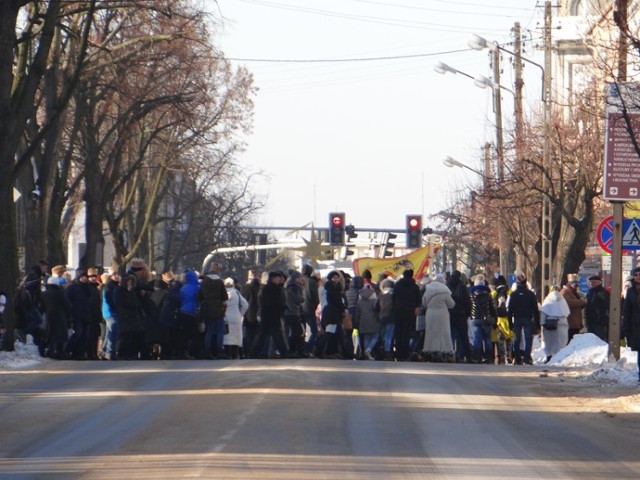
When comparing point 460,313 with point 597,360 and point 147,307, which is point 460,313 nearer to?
point 597,360

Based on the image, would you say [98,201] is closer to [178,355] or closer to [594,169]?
[594,169]

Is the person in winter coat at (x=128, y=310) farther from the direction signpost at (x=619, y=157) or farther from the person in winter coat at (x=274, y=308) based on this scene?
the direction signpost at (x=619, y=157)

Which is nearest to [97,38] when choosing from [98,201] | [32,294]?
[98,201]

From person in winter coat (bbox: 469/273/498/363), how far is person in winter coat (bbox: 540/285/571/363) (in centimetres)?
97

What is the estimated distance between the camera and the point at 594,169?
136 feet

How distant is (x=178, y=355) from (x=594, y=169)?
18471 millimetres

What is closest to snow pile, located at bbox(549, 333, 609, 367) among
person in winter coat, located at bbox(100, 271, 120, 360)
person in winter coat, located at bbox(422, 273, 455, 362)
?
person in winter coat, located at bbox(422, 273, 455, 362)

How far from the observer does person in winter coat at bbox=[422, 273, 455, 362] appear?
1061 inches

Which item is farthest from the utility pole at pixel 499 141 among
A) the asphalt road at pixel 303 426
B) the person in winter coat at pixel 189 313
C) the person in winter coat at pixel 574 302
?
the asphalt road at pixel 303 426

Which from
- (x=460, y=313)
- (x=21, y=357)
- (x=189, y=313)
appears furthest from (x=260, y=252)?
(x=21, y=357)

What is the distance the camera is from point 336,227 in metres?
52.7

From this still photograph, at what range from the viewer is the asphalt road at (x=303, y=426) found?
11.4m

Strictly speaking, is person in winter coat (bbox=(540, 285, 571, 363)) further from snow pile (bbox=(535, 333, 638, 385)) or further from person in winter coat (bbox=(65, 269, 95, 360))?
person in winter coat (bbox=(65, 269, 95, 360))

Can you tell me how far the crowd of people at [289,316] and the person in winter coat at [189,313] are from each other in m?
0.02
